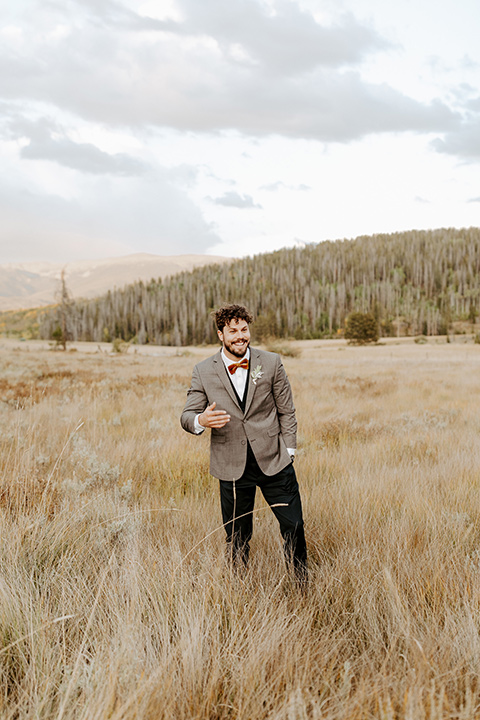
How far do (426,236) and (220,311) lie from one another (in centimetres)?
15438

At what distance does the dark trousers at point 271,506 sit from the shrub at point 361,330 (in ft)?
204

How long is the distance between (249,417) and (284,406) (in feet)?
0.95

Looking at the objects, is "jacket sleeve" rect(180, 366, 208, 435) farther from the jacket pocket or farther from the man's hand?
the jacket pocket

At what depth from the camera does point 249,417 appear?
9.57 feet

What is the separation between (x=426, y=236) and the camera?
138 m

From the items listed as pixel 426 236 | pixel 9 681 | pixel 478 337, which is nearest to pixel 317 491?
pixel 9 681

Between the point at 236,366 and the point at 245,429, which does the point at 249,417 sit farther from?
the point at 236,366

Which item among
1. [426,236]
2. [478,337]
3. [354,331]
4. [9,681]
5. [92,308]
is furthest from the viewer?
[426,236]

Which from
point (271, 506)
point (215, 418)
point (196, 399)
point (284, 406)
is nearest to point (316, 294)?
point (284, 406)

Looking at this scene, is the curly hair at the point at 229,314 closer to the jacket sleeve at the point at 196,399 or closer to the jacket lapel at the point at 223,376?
the jacket lapel at the point at 223,376

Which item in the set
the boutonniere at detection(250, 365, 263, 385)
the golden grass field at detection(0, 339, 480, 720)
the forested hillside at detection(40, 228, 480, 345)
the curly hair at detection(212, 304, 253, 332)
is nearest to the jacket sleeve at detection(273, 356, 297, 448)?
the boutonniere at detection(250, 365, 263, 385)

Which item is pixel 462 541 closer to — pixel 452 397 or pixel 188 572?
pixel 188 572

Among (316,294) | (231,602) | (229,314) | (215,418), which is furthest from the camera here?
(316,294)

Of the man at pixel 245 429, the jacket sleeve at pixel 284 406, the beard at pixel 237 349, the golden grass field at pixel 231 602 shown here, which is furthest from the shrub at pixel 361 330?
the beard at pixel 237 349
